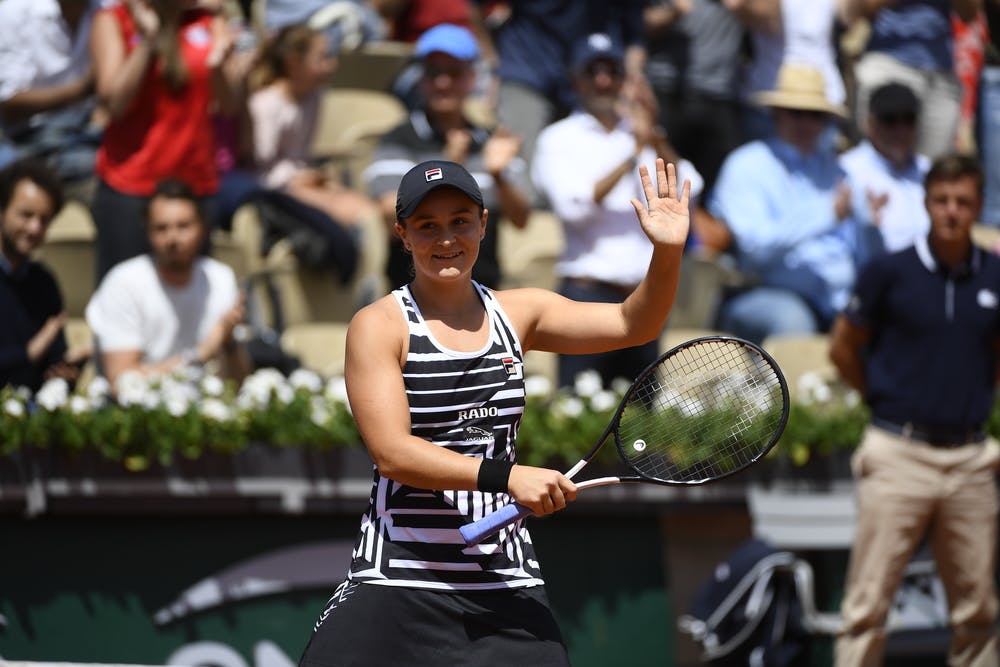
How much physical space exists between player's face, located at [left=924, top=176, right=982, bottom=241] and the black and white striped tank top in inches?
117

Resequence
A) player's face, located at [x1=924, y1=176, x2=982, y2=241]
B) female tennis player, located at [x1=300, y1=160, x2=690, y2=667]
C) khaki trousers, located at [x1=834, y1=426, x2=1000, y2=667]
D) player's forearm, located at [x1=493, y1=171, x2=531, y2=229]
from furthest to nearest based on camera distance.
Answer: player's forearm, located at [x1=493, y1=171, x2=531, y2=229]
player's face, located at [x1=924, y1=176, x2=982, y2=241]
khaki trousers, located at [x1=834, y1=426, x2=1000, y2=667]
female tennis player, located at [x1=300, y1=160, x2=690, y2=667]

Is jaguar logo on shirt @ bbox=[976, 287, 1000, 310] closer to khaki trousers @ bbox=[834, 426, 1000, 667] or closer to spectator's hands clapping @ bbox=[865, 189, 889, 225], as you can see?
khaki trousers @ bbox=[834, 426, 1000, 667]

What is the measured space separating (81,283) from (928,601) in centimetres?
419

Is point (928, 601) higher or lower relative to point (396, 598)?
lower

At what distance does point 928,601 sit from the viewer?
19.7 ft

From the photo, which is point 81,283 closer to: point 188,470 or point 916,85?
point 188,470

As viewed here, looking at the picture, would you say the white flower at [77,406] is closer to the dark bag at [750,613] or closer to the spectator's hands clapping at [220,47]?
the spectator's hands clapping at [220,47]

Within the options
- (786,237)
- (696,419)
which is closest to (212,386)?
(696,419)

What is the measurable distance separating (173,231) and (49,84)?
1.48 m

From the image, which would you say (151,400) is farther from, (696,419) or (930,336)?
(930,336)

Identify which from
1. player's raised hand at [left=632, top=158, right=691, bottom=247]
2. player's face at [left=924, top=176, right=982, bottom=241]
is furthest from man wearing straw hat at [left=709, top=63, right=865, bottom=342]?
player's raised hand at [left=632, top=158, right=691, bottom=247]

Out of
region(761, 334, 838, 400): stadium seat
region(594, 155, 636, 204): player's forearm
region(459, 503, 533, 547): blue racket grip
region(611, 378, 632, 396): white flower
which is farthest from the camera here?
region(761, 334, 838, 400): stadium seat

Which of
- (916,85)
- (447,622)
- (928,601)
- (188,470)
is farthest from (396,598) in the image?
(916,85)

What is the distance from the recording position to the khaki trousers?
5590mm
